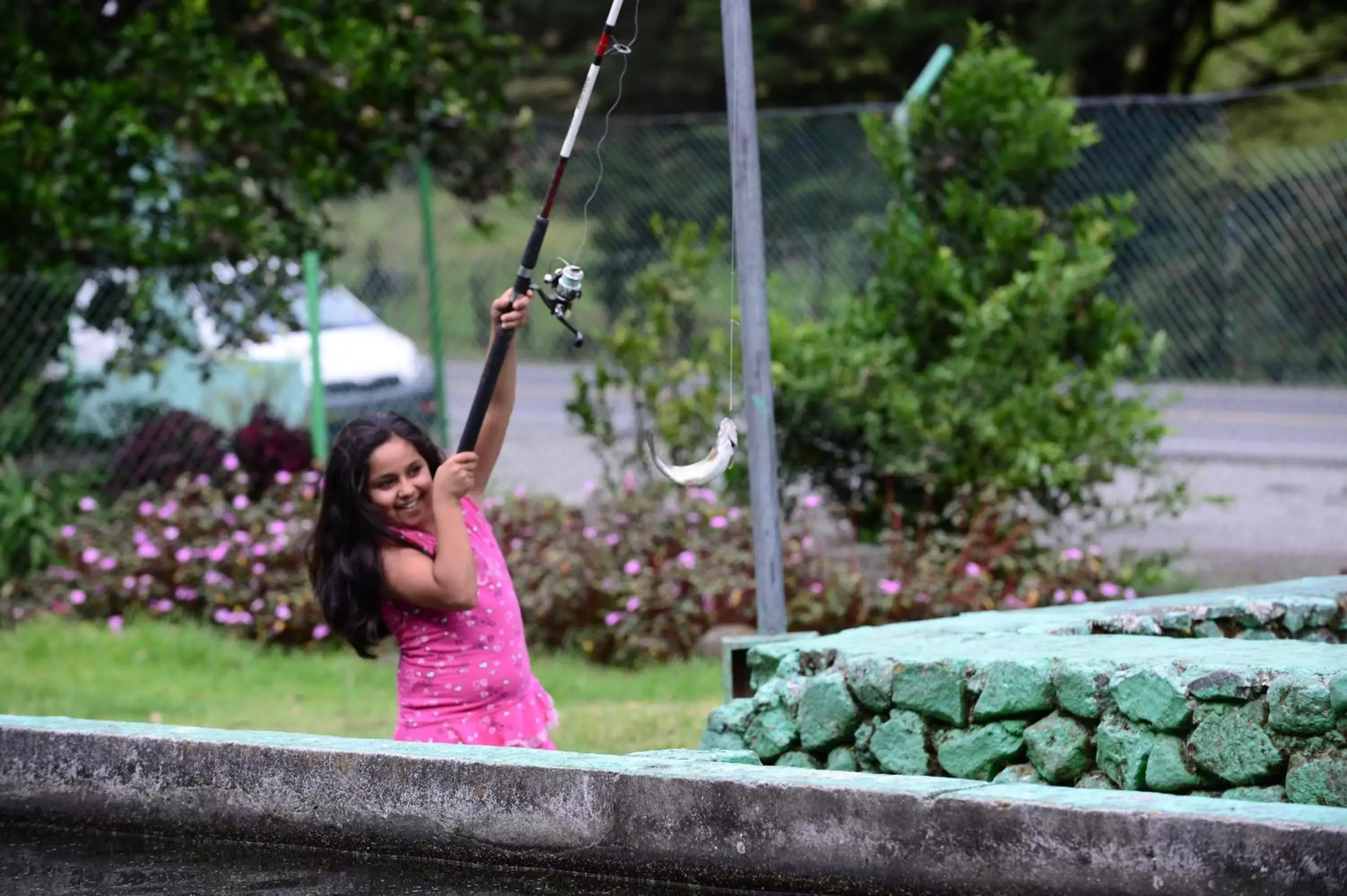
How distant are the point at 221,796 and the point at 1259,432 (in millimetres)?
8881

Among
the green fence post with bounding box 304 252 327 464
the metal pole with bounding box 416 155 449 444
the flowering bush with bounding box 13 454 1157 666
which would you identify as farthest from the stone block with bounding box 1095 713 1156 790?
the metal pole with bounding box 416 155 449 444

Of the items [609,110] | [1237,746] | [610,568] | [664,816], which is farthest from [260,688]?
[1237,746]

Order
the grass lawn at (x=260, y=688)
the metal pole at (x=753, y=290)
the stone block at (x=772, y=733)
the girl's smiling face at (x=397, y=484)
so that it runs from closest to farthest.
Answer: the girl's smiling face at (x=397, y=484) → the stone block at (x=772, y=733) → the metal pole at (x=753, y=290) → the grass lawn at (x=260, y=688)

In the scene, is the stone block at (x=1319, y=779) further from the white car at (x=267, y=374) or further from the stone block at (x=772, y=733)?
the white car at (x=267, y=374)

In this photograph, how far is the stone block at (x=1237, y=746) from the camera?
147 inches

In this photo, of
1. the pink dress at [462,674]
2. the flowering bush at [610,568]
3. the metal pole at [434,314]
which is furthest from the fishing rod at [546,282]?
the metal pole at [434,314]

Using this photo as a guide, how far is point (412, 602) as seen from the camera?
4289 millimetres

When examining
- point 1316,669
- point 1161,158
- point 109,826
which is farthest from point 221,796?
point 1161,158

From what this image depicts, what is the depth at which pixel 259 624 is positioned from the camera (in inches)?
321

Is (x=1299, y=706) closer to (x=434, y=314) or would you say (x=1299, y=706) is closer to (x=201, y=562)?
(x=201, y=562)

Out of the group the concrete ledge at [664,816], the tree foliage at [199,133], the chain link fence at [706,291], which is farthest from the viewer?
the chain link fence at [706,291]

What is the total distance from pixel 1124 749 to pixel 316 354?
20.1ft

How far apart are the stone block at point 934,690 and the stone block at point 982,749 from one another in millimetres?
44

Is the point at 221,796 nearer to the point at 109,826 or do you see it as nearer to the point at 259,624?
the point at 109,826
